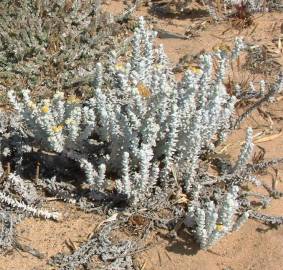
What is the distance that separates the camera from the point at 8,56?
4.27m

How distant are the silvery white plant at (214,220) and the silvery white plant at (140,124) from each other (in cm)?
32

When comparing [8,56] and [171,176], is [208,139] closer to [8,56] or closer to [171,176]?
[171,176]

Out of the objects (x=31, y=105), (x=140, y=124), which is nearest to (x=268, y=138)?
(x=140, y=124)

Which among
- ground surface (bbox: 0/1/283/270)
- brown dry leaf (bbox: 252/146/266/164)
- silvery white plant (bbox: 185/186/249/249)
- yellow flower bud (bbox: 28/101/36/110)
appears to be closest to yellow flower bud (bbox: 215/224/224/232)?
silvery white plant (bbox: 185/186/249/249)

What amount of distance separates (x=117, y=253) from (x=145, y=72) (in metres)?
1.01

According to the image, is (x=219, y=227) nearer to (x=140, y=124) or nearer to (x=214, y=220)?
(x=214, y=220)

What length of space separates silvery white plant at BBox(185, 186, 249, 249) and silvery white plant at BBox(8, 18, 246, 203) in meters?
0.32

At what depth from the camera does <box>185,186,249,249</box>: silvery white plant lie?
9.21 feet

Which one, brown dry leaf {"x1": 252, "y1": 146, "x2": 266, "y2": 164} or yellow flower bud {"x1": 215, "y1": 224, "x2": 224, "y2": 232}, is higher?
brown dry leaf {"x1": 252, "y1": 146, "x2": 266, "y2": 164}

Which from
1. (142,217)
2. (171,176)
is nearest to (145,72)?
(171,176)

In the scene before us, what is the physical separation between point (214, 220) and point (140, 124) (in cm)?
64

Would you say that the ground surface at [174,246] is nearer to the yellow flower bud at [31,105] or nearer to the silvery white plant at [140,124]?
the silvery white plant at [140,124]

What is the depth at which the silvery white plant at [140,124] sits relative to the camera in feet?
9.85

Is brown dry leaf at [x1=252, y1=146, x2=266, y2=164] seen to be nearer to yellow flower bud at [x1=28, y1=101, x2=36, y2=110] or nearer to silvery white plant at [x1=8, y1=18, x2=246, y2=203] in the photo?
silvery white plant at [x1=8, y1=18, x2=246, y2=203]
